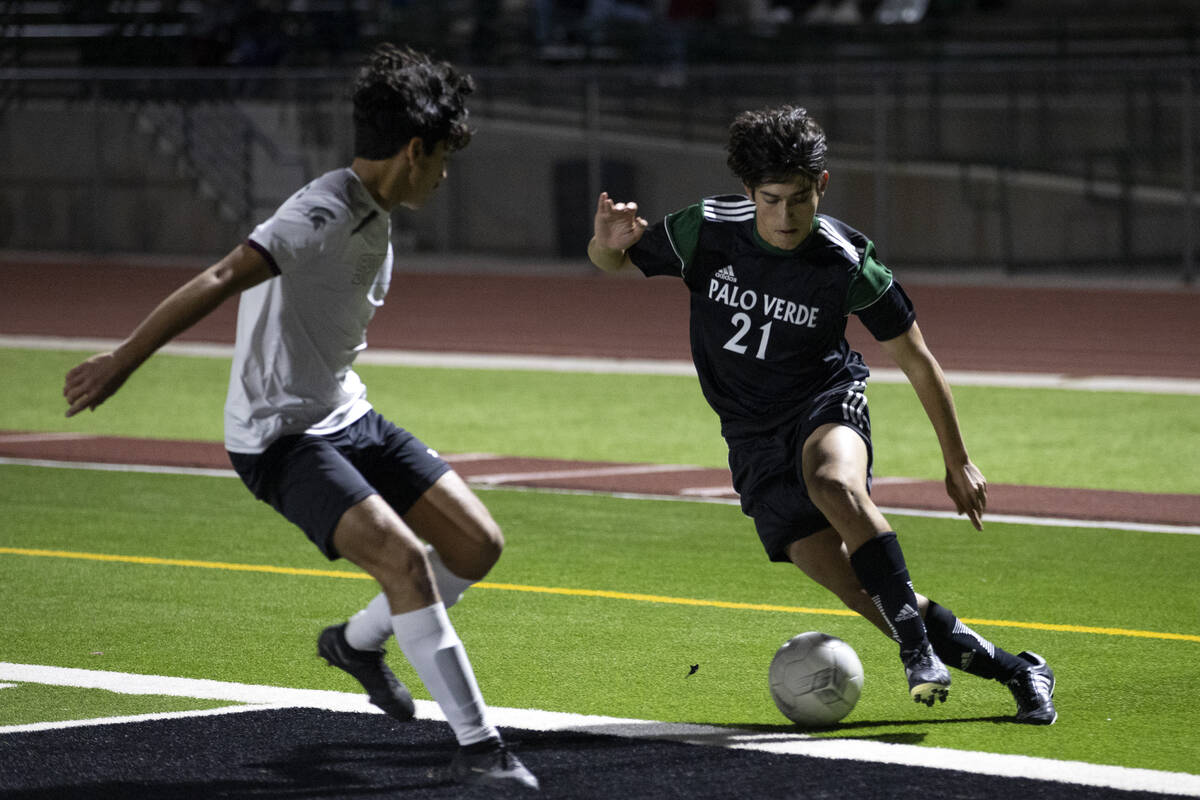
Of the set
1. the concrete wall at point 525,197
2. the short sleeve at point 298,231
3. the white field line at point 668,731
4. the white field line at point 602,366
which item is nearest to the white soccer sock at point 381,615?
the white field line at point 668,731

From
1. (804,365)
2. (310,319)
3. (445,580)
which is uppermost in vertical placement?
(310,319)

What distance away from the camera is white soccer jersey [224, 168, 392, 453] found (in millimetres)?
5207

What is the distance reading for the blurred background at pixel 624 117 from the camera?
25.2m

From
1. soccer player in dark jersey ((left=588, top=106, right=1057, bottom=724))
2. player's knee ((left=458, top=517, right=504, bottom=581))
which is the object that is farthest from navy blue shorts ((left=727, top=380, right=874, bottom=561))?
player's knee ((left=458, top=517, right=504, bottom=581))

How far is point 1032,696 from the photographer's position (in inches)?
233

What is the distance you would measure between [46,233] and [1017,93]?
52.5 feet

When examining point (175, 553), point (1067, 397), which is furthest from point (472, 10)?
point (175, 553)

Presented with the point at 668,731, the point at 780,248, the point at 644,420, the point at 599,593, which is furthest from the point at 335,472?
the point at 644,420

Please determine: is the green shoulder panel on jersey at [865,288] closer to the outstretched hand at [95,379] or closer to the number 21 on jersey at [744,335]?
the number 21 on jersey at [744,335]

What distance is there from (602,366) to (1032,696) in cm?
1227

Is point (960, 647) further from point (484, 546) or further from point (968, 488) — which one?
point (484, 546)

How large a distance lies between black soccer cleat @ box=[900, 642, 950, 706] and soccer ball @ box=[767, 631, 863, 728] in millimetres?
376

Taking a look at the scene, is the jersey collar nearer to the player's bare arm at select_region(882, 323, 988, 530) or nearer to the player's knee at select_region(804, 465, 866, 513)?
the player's bare arm at select_region(882, 323, 988, 530)

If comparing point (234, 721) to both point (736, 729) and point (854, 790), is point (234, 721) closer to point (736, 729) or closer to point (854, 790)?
point (736, 729)
